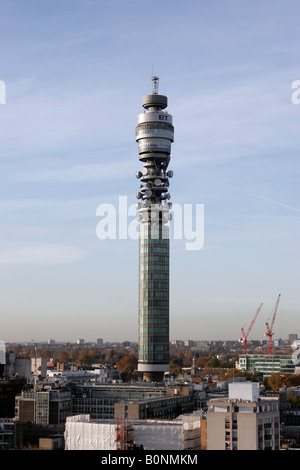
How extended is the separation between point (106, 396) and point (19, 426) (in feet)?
116

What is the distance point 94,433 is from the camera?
12069 centimetres

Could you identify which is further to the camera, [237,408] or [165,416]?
[165,416]

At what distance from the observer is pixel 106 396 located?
609 feet
